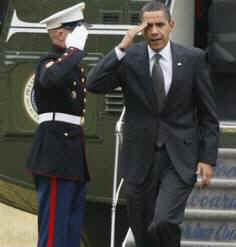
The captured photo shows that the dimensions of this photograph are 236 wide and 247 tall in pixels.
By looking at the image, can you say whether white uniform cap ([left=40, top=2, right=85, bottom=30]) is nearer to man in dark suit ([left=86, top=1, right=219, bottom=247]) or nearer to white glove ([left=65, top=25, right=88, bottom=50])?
white glove ([left=65, top=25, right=88, bottom=50])

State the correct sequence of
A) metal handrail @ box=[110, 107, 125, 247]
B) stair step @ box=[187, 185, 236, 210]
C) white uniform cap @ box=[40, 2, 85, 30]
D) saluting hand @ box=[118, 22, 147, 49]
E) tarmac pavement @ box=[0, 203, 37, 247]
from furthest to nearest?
tarmac pavement @ box=[0, 203, 37, 247], stair step @ box=[187, 185, 236, 210], metal handrail @ box=[110, 107, 125, 247], white uniform cap @ box=[40, 2, 85, 30], saluting hand @ box=[118, 22, 147, 49]

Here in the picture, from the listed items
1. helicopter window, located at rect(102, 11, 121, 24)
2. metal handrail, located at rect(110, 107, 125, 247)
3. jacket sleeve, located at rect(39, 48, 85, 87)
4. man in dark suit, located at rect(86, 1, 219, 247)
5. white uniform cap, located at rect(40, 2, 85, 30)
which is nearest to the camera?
man in dark suit, located at rect(86, 1, 219, 247)

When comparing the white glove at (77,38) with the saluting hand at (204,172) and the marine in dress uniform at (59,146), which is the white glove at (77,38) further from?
the saluting hand at (204,172)

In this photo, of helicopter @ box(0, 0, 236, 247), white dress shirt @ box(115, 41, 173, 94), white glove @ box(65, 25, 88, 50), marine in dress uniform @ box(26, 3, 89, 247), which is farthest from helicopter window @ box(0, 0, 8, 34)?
white dress shirt @ box(115, 41, 173, 94)

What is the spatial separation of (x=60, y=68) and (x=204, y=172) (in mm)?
1128

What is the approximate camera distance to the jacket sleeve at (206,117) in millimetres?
5527

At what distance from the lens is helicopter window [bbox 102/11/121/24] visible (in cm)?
715

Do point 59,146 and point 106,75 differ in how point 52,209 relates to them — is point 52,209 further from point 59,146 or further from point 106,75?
point 106,75

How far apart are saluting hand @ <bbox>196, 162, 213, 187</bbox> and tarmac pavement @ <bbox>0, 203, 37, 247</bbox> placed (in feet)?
6.84

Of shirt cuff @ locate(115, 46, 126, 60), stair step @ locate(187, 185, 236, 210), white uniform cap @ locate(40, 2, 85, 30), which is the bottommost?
stair step @ locate(187, 185, 236, 210)

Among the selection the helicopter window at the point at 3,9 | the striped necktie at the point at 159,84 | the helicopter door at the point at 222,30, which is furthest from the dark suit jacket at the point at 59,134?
the helicopter door at the point at 222,30

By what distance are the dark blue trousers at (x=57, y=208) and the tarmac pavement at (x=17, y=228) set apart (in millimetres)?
960

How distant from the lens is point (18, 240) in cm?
732

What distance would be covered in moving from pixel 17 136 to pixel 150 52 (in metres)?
1.96
